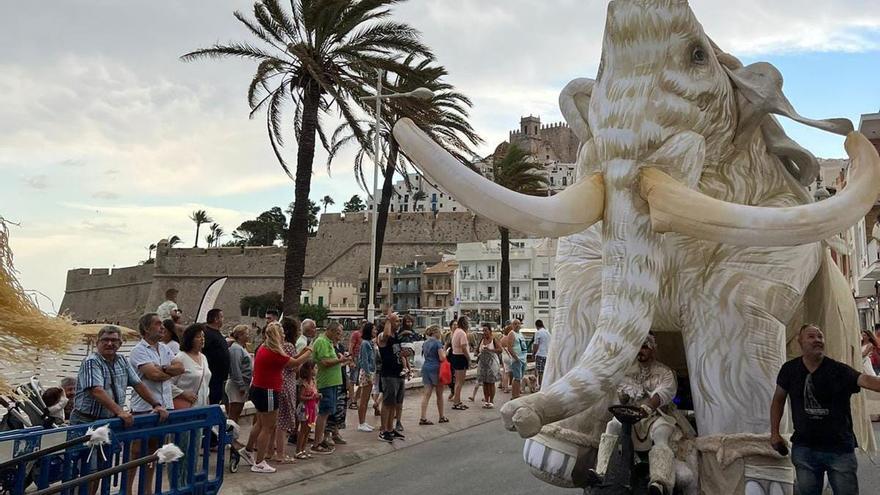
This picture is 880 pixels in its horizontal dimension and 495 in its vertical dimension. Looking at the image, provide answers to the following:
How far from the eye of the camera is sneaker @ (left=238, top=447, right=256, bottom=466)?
7252mm

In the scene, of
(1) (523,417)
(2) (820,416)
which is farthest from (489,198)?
(2) (820,416)

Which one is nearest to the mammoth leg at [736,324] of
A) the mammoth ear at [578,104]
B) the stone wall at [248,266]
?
the mammoth ear at [578,104]

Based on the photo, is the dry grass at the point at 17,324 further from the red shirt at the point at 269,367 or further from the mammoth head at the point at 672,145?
the red shirt at the point at 269,367

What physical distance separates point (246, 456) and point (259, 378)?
2.82 ft

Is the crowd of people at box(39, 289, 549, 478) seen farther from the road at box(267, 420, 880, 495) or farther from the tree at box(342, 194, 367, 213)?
the tree at box(342, 194, 367, 213)

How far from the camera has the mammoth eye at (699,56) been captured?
432 centimetres

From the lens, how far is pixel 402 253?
8088cm

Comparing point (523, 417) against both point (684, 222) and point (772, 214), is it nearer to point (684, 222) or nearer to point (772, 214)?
point (684, 222)

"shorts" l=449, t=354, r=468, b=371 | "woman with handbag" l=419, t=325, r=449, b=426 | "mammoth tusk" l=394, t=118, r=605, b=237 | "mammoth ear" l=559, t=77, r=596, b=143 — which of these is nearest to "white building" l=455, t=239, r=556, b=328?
"shorts" l=449, t=354, r=468, b=371

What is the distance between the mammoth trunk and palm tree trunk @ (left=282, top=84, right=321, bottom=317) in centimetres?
1010

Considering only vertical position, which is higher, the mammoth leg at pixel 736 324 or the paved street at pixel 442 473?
the mammoth leg at pixel 736 324

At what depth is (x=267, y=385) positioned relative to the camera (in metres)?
7.12

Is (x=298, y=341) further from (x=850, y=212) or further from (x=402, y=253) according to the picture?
(x=402, y=253)

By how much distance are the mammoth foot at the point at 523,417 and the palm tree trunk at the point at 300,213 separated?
10759mm
